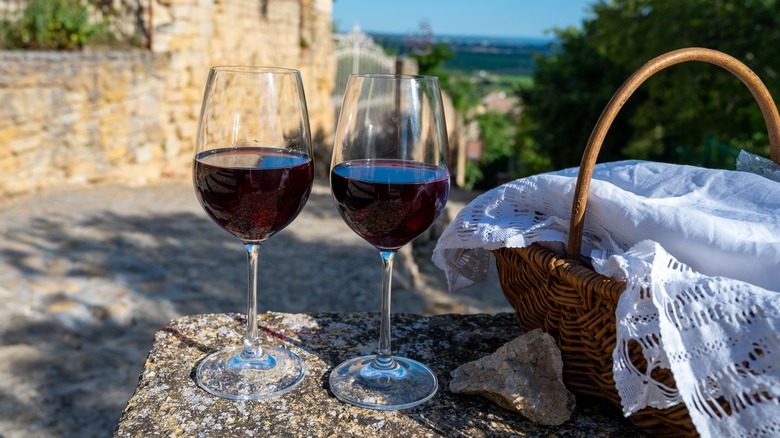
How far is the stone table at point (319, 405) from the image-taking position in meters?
1.12

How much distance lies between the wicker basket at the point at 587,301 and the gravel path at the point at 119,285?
230 centimetres

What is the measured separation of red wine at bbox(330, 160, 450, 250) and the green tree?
6136 millimetres

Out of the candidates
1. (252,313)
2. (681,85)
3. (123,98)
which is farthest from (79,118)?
(681,85)

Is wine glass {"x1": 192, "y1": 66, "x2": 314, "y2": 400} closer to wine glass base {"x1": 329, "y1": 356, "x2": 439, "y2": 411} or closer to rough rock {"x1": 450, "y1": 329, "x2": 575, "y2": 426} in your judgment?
wine glass base {"x1": 329, "y1": 356, "x2": 439, "y2": 411}

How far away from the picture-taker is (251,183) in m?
1.17

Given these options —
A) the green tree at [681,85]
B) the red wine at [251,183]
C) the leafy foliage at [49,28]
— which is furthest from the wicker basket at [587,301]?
the leafy foliage at [49,28]

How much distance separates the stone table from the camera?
112 cm

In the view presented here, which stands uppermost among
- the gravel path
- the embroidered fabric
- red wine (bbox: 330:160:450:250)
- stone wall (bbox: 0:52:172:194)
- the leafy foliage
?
the leafy foliage

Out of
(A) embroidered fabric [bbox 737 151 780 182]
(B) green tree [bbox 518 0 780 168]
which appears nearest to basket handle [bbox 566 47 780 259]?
(A) embroidered fabric [bbox 737 151 780 182]

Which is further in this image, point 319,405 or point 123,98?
point 123,98

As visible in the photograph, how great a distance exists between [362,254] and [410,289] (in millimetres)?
728

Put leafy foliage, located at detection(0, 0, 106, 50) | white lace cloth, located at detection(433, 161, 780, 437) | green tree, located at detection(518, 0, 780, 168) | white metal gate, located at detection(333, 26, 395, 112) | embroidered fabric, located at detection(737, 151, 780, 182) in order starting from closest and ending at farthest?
white lace cloth, located at detection(433, 161, 780, 437) → embroidered fabric, located at detection(737, 151, 780, 182) → leafy foliage, located at detection(0, 0, 106, 50) → green tree, located at detection(518, 0, 780, 168) → white metal gate, located at detection(333, 26, 395, 112)

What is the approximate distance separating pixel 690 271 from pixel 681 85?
11.3 meters

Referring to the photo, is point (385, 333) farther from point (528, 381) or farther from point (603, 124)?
point (603, 124)
